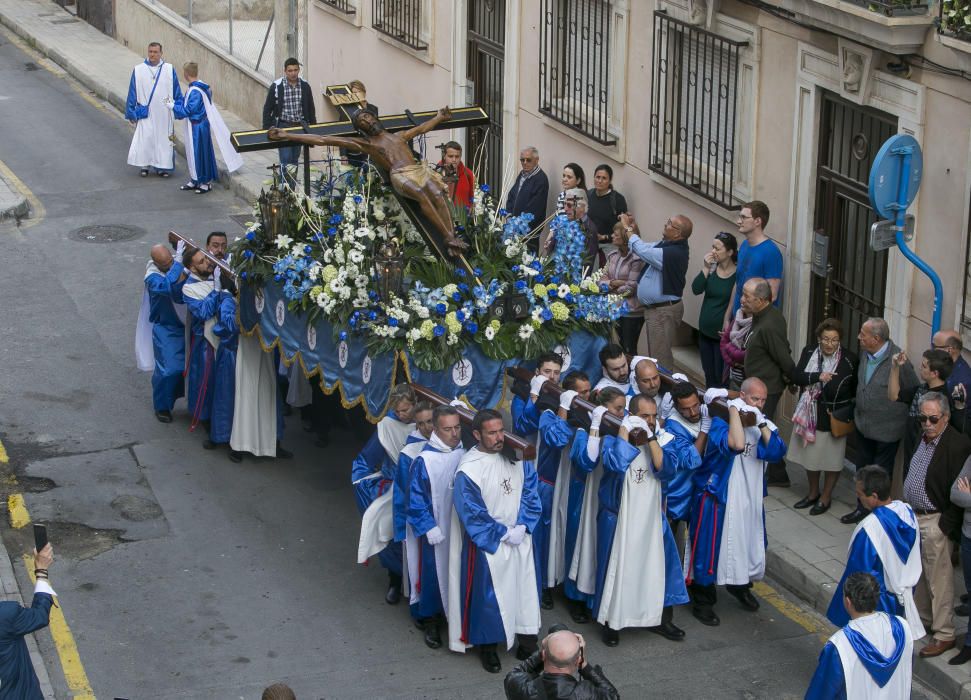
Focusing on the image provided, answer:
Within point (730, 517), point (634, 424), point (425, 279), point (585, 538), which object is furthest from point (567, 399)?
point (425, 279)

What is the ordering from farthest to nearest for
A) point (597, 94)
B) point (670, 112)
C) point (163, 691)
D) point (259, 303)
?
point (597, 94) → point (670, 112) → point (259, 303) → point (163, 691)

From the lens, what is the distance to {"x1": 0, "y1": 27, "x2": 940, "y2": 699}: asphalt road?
32.4ft

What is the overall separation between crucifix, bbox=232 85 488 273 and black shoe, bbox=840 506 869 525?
3.18 m

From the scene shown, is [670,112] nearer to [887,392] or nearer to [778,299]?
[778,299]

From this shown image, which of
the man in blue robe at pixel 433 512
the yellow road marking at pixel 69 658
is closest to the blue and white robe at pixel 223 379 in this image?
the yellow road marking at pixel 69 658

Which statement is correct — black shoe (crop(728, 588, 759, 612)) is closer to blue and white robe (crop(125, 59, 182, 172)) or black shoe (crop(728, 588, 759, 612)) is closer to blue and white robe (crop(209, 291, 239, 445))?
blue and white robe (crop(209, 291, 239, 445))

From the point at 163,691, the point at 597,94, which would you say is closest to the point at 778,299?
the point at 597,94

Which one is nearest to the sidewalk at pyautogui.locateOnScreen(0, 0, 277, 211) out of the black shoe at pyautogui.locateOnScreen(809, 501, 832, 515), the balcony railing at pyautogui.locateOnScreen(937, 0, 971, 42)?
the black shoe at pyautogui.locateOnScreen(809, 501, 832, 515)

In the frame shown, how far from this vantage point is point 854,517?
1159cm

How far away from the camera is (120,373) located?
14.8 meters

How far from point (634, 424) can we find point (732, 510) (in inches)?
40.3

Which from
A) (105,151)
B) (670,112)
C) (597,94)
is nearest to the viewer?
(670,112)

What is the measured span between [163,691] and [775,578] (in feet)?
13.6

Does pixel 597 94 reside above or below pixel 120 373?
above
